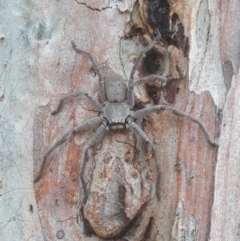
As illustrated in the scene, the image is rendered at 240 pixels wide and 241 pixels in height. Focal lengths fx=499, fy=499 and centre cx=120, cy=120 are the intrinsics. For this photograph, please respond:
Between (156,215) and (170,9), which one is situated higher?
(170,9)

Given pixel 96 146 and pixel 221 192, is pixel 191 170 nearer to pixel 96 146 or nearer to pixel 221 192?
pixel 221 192

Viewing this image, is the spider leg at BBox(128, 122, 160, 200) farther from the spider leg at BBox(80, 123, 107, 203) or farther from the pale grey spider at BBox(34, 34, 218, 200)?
the spider leg at BBox(80, 123, 107, 203)

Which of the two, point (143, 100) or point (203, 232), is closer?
point (203, 232)

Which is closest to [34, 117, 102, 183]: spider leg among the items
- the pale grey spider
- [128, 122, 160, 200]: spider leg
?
the pale grey spider

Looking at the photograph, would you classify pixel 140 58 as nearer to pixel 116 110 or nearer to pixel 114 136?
pixel 116 110

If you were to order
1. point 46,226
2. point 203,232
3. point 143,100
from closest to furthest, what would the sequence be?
point 203,232
point 46,226
point 143,100

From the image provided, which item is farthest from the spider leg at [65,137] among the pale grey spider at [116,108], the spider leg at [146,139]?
the spider leg at [146,139]

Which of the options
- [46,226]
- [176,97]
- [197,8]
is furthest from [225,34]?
[46,226]

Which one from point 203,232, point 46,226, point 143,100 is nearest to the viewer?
point 203,232

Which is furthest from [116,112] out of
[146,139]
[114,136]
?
[146,139]
